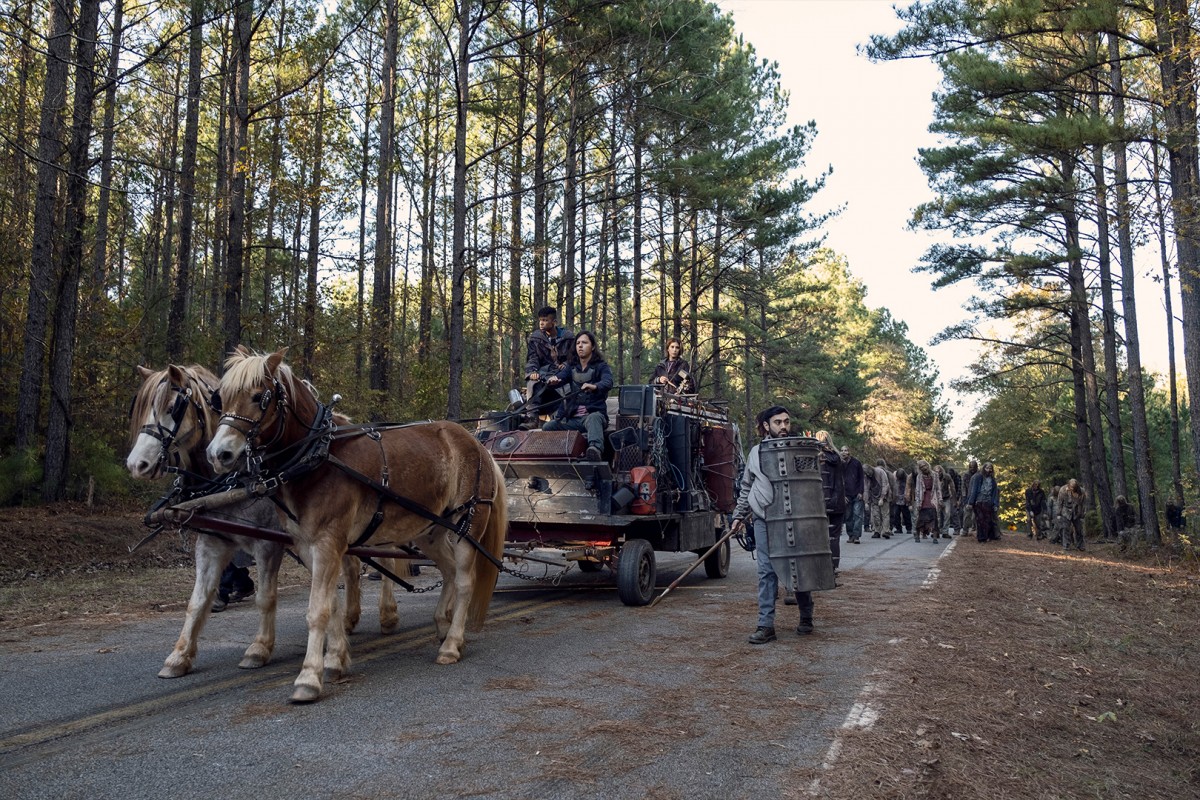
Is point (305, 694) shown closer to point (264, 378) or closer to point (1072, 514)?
point (264, 378)

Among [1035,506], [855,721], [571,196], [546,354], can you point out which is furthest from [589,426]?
[1035,506]

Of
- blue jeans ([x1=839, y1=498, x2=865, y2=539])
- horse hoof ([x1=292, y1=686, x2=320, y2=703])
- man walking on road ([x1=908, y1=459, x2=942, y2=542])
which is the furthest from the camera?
man walking on road ([x1=908, y1=459, x2=942, y2=542])

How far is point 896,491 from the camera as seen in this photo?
27500 millimetres

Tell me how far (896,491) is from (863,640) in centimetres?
2066

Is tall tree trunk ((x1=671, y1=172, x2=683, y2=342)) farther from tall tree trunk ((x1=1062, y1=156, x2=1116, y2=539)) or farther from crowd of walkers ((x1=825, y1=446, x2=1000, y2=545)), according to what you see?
tall tree trunk ((x1=1062, y1=156, x2=1116, y2=539))

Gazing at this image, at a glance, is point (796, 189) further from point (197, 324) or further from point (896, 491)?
point (197, 324)

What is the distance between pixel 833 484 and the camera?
37.4 feet

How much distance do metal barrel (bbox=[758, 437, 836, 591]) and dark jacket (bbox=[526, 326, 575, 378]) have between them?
3.55 meters

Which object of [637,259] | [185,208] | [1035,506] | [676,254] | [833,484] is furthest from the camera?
[676,254]

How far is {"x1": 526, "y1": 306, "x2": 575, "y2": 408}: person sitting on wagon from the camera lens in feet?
36.0

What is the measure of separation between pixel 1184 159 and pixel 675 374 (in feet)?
32.9

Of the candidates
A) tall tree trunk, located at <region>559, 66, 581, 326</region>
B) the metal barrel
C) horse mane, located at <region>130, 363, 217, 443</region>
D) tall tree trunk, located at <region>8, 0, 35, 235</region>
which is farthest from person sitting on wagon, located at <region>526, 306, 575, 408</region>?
tall tree trunk, located at <region>8, 0, 35, 235</region>

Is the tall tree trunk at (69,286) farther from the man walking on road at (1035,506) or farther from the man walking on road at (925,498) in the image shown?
the man walking on road at (1035,506)

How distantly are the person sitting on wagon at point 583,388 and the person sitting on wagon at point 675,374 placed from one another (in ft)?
8.23
